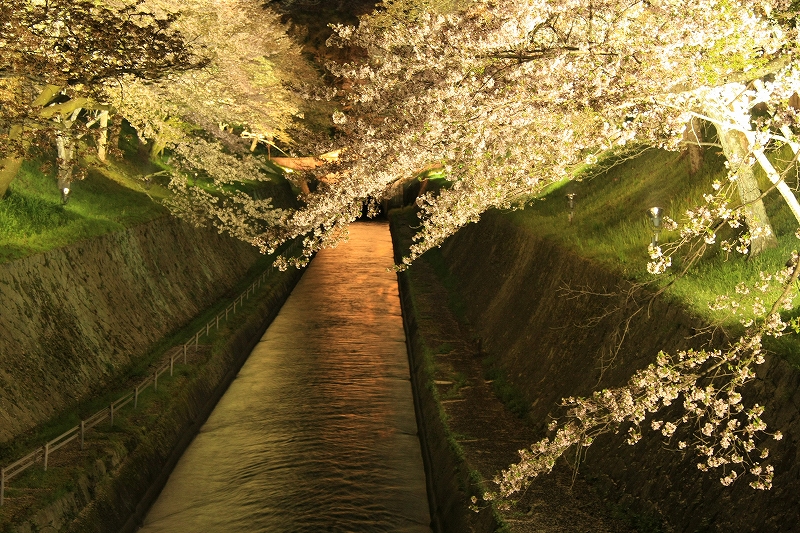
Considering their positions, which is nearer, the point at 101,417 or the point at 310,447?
the point at 101,417

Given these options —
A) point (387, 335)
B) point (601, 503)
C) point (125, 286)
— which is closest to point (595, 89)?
point (601, 503)

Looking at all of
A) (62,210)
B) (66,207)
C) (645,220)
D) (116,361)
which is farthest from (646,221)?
(66,207)

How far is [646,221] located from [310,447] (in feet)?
28.3

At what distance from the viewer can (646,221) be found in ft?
57.3

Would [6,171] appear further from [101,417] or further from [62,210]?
[101,417]

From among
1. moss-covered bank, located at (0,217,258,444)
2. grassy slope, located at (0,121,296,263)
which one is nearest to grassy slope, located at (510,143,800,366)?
moss-covered bank, located at (0,217,258,444)

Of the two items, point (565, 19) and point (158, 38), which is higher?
point (158, 38)

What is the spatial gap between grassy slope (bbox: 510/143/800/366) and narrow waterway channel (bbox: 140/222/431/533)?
5441 mm

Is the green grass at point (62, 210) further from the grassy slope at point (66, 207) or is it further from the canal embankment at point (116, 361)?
the canal embankment at point (116, 361)

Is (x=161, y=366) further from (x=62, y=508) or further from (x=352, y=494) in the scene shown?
(x=62, y=508)

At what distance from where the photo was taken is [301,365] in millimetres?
21625

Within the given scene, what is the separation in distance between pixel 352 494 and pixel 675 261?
23.6 feet

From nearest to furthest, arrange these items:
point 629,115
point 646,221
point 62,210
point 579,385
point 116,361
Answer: point 629,115 < point 579,385 < point 116,361 < point 646,221 < point 62,210

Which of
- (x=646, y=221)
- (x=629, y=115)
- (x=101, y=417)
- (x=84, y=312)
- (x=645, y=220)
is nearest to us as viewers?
(x=629, y=115)
